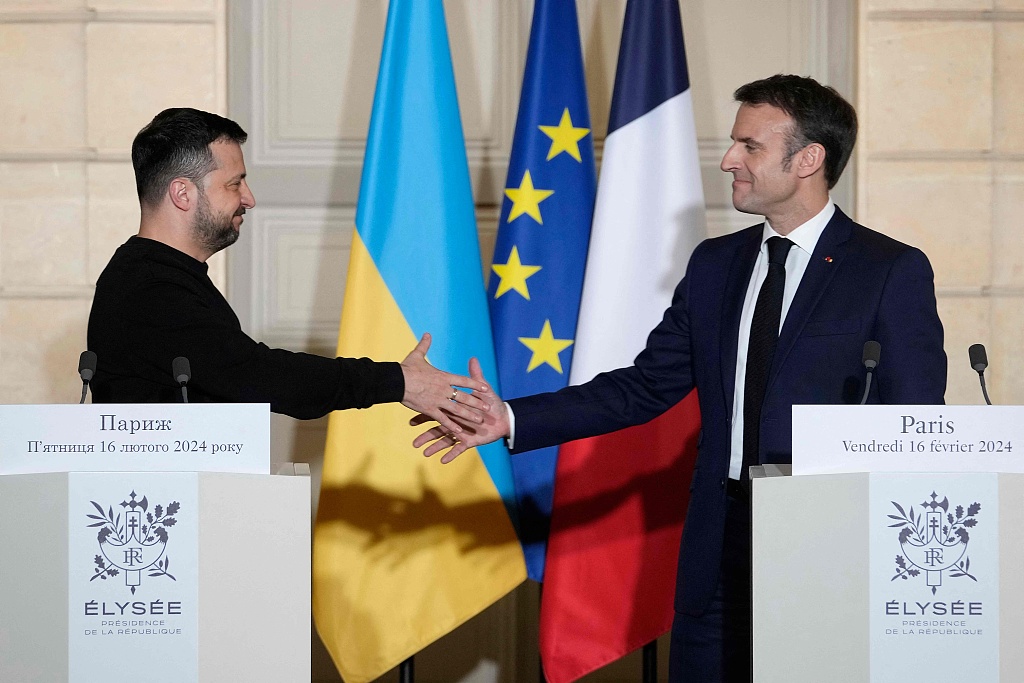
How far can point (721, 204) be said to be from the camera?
4.24 m

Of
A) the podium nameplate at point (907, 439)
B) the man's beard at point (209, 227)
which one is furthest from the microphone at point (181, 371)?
the podium nameplate at point (907, 439)

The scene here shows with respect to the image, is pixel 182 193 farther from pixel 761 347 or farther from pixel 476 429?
pixel 761 347

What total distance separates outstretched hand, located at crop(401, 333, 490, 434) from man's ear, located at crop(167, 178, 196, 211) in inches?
26.9

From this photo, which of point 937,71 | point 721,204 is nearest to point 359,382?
point 721,204

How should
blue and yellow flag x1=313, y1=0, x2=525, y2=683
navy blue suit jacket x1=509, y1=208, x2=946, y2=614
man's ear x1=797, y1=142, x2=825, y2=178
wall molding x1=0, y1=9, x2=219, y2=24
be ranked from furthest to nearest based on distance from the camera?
wall molding x1=0, y1=9, x2=219, y2=24, blue and yellow flag x1=313, y1=0, x2=525, y2=683, man's ear x1=797, y1=142, x2=825, y2=178, navy blue suit jacket x1=509, y1=208, x2=946, y2=614

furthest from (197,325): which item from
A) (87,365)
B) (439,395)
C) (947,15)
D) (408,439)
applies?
(947,15)

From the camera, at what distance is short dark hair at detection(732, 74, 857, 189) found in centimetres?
280

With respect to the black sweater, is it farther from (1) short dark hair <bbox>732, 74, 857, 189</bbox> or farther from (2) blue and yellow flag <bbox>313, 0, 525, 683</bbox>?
(1) short dark hair <bbox>732, 74, 857, 189</bbox>

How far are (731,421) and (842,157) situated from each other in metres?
0.76

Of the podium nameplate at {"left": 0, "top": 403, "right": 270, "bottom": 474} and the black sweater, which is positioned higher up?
the black sweater

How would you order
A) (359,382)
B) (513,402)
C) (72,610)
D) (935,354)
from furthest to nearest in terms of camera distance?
1. (513,402)
2. (359,382)
3. (935,354)
4. (72,610)

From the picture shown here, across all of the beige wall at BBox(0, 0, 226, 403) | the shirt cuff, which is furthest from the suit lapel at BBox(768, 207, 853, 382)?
the beige wall at BBox(0, 0, 226, 403)

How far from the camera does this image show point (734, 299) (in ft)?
9.10

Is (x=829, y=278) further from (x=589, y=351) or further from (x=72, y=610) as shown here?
(x=72, y=610)
